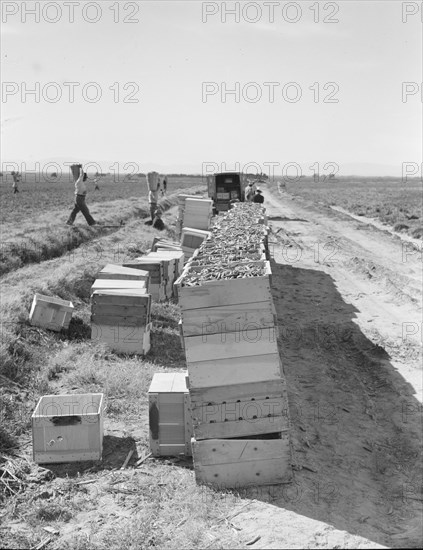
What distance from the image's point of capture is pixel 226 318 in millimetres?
6363

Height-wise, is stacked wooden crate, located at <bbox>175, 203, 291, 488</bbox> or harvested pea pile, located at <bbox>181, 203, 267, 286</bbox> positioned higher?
harvested pea pile, located at <bbox>181, 203, 267, 286</bbox>

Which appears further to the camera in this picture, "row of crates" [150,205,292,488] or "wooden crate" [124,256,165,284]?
"wooden crate" [124,256,165,284]

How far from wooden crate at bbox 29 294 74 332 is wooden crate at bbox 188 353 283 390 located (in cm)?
573

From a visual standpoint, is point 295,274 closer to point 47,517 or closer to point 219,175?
point 219,175

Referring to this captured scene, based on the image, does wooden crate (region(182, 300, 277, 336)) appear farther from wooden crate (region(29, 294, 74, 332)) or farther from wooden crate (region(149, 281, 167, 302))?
wooden crate (region(149, 281, 167, 302))

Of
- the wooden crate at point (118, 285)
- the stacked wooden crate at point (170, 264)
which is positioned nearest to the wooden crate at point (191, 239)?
the stacked wooden crate at point (170, 264)

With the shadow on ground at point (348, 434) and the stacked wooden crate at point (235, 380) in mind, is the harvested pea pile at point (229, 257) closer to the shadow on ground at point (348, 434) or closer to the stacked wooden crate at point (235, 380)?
the stacked wooden crate at point (235, 380)

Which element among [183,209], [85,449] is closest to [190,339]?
[85,449]

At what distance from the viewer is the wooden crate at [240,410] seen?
6418 mm

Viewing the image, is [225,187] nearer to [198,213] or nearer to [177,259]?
[198,213]

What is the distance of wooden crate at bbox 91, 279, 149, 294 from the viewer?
11470mm

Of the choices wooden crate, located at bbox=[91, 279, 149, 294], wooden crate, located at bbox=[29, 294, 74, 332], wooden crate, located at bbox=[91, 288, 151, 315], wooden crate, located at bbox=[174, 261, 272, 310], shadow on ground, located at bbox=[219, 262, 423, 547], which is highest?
wooden crate, located at bbox=[174, 261, 272, 310]

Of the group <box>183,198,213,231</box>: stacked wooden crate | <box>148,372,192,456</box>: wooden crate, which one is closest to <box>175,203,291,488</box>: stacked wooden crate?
<box>148,372,192,456</box>: wooden crate

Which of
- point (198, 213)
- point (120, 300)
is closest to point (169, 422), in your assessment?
point (120, 300)
